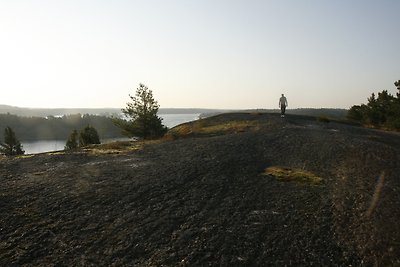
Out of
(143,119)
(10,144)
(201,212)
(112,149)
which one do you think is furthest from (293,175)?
(10,144)

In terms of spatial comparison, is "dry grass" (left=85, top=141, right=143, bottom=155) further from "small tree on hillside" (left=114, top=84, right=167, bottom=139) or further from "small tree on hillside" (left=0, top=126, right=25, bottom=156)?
"small tree on hillside" (left=0, top=126, right=25, bottom=156)

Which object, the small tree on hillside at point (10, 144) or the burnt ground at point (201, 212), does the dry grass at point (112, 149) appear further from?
the small tree on hillside at point (10, 144)

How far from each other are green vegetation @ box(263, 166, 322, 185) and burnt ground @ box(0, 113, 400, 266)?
1.30 feet

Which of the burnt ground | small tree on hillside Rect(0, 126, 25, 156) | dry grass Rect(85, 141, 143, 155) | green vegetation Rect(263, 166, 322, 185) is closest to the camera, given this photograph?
the burnt ground

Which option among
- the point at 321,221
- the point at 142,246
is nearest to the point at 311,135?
the point at 321,221

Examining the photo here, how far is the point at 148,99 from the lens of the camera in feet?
159

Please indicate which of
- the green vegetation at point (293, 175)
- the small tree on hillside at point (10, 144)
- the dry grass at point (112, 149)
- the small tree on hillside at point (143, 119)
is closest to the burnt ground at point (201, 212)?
the green vegetation at point (293, 175)

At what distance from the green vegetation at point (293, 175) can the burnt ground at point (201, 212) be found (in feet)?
1.30

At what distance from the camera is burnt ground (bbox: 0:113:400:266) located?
8180mm

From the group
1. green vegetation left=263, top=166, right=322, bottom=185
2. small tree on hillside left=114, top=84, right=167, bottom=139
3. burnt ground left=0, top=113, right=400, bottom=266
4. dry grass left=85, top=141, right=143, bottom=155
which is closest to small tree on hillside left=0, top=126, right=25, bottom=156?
small tree on hillside left=114, top=84, right=167, bottom=139

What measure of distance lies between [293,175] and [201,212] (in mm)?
5778

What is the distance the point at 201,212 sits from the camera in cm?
1062

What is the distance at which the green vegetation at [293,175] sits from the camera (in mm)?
13941

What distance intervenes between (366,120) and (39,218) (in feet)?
228
